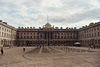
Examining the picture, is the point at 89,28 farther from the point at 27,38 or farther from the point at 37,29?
the point at 27,38

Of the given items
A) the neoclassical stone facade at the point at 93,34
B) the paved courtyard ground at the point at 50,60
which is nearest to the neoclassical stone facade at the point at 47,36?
the neoclassical stone facade at the point at 93,34

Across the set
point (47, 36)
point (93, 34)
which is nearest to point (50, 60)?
point (93, 34)

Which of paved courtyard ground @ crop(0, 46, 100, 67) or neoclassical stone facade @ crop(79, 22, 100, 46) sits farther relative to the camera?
neoclassical stone facade @ crop(79, 22, 100, 46)

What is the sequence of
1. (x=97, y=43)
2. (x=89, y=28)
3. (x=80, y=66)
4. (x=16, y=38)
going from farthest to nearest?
(x=16, y=38)
(x=89, y=28)
(x=97, y=43)
(x=80, y=66)

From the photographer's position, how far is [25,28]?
9756 centimetres

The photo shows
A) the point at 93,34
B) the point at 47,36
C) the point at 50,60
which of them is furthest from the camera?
the point at 47,36

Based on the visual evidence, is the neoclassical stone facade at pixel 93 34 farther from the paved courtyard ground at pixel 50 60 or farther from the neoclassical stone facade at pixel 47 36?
the paved courtyard ground at pixel 50 60

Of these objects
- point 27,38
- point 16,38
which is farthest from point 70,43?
point 16,38

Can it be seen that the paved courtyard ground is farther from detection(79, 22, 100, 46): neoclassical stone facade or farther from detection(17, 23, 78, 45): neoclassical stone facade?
detection(17, 23, 78, 45): neoclassical stone facade

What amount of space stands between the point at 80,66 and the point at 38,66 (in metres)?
5.06

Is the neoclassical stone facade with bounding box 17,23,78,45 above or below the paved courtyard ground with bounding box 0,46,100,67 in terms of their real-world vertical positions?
above

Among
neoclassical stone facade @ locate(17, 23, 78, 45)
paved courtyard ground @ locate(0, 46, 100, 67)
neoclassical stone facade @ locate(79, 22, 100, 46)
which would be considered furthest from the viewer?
neoclassical stone facade @ locate(17, 23, 78, 45)

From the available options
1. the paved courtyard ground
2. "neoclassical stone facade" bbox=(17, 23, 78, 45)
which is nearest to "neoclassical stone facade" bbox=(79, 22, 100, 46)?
"neoclassical stone facade" bbox=(17, 23, 78, 45)

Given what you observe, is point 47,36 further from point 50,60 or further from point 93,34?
point 50,60
